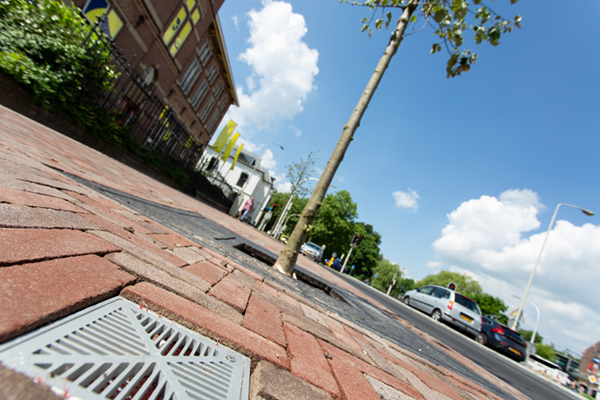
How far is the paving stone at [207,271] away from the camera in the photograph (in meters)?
1.78

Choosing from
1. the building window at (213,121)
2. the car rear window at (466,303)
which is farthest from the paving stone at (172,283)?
the building window at (213,121)

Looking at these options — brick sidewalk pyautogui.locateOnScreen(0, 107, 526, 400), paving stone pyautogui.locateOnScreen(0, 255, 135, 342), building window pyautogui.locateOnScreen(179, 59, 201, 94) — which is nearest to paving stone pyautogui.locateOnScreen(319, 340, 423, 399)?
brick sidewalk pyautogui.locateOnScreen(0, 107, 526, 400)

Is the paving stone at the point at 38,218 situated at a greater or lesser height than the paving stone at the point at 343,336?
greater

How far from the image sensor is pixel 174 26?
14.3 meters

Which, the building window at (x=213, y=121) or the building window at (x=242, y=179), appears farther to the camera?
the building window at (x=242, y=179)

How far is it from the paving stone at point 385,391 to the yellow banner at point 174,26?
17.1m

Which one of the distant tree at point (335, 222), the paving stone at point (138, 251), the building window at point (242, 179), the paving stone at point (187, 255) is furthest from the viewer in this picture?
the building window at point (242, 179)

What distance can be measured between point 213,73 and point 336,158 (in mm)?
20947

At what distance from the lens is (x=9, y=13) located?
5871 millimetres

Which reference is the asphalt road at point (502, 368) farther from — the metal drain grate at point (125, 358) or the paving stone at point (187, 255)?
the metal drain grate at point (125, 358)

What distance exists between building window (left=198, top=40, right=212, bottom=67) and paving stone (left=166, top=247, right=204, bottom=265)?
20051mm

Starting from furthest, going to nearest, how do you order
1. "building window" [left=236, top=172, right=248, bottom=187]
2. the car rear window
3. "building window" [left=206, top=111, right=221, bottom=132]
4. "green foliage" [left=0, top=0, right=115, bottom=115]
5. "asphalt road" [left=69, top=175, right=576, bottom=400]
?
1. "building window" [left=236, top=172, right=248, bottom=187]
2. "building window" [left=206, top=111, right=221, bottom=132]
3. the car rear window
4. "green foliage" [left=0, top=0, right=115, bottom=115]
5. "asphalt road" [left=69, top=175, right=576, bottom=400]

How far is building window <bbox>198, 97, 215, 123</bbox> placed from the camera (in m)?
23.3

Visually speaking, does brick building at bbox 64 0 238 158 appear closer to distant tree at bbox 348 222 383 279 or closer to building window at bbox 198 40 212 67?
building window at bbox 198 40 212 67
